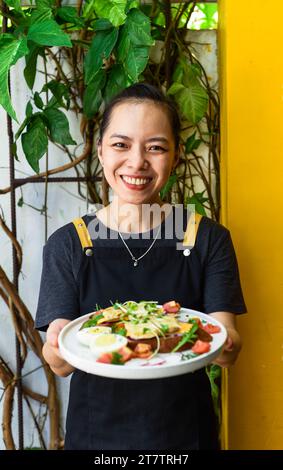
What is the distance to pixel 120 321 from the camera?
1136mm

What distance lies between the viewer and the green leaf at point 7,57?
4.55 ft

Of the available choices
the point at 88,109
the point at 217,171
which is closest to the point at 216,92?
the point at 217,171

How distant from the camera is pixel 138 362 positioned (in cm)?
101

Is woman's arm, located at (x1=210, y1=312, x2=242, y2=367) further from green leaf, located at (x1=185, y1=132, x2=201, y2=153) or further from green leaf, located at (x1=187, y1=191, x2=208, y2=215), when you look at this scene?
green leaf, located at (x1=185, y1=132, x2=201, y2=153)

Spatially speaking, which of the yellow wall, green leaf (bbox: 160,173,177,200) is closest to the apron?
the yellow wall

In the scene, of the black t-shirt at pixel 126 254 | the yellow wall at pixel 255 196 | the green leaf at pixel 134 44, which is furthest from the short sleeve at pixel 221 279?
the green leaf at pixel 134 44

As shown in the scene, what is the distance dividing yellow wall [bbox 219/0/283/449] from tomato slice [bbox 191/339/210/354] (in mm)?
687

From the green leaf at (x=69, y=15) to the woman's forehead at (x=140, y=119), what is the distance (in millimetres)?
522

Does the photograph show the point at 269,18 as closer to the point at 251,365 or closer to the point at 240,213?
the point at 240,213

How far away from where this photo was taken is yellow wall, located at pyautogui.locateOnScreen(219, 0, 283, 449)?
1.62m

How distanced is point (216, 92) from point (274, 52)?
286mm

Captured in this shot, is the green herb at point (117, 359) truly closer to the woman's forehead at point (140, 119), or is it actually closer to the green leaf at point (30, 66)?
the woman's forehead at point (140, 119)

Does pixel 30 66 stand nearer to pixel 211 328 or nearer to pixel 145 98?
pixel 145 98

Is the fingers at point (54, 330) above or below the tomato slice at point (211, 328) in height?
below
